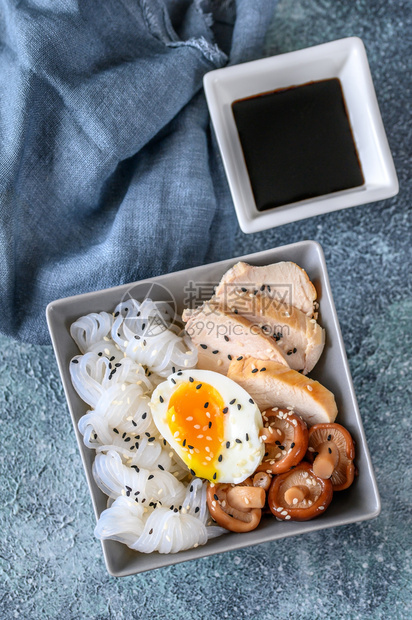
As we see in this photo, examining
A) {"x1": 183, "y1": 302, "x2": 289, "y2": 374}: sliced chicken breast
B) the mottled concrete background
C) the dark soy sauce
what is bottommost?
the mottled concrete background

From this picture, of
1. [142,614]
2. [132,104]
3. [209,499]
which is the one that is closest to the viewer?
[209,499]

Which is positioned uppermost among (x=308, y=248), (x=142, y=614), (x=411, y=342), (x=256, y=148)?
(x=256, y=148)

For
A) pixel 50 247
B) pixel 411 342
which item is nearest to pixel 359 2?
pixel 411 342

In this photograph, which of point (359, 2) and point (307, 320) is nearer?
point (307, 320)

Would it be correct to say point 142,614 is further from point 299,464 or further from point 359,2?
point 359,2

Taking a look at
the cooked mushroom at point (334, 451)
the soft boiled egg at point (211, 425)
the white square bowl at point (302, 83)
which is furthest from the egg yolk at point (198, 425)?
the white square bowl at point (302, 83)

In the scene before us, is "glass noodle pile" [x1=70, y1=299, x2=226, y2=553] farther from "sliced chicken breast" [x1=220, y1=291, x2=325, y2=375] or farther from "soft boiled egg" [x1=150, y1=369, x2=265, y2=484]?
"sliced chicken breast" [x1=220, y1=291, x2=325, y2=375]

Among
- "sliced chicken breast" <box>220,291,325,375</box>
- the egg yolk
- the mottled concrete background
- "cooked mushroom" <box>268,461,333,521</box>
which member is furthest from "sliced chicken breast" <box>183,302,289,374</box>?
the mottled concrete background
